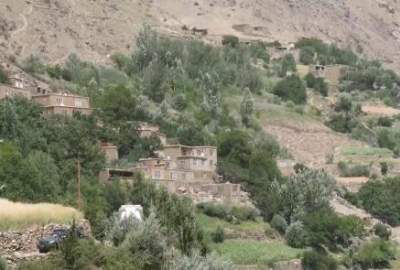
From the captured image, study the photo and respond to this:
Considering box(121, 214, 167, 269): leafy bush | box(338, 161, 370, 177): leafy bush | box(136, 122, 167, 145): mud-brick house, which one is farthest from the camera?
box(338, 161, 370, 177): leafy bush

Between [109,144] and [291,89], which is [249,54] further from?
[109,144]

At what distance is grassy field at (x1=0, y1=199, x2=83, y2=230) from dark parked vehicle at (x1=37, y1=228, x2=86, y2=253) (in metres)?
0.27

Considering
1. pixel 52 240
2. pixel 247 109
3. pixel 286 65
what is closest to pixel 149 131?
pixel 247 109

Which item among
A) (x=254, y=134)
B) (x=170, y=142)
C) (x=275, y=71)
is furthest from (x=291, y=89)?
(x=170, y=142)

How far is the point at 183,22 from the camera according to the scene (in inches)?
3147

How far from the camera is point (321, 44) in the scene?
263 feet

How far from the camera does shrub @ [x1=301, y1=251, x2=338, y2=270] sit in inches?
1638

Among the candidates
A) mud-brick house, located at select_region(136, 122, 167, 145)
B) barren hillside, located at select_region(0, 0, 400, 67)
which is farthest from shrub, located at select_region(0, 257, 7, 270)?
barren hillside, located at select_region(0, 0, 400, 67)

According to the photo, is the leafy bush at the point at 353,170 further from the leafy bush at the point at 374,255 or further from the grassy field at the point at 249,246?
the grassy field at the point at 249,246

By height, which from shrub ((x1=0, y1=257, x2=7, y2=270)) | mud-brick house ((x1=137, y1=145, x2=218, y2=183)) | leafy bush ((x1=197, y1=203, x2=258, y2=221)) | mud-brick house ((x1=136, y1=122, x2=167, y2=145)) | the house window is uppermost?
shrub ((x1=0, y1=257, x2=7, y2=270))

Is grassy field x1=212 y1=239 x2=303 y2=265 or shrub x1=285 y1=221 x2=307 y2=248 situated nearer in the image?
grassy field x1=212 y1=239 x2=303 y2=265

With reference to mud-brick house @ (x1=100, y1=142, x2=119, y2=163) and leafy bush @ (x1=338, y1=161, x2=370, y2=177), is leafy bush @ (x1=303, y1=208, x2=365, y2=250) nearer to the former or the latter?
mud-brick house @ (x1=100, y1=142, x2=119, y2=163)

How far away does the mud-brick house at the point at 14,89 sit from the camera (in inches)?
1795

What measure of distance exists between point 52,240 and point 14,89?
3157 centimetres
